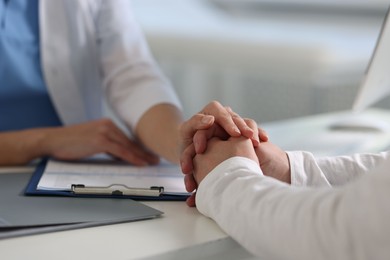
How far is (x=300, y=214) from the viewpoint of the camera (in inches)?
31.4

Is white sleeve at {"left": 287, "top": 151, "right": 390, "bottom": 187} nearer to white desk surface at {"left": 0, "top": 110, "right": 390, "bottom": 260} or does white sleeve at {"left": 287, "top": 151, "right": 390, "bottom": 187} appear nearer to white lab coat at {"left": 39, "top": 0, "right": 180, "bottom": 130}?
white desk surface at {"left": 0, "top": 110, "right": 390, "bottom": 260}

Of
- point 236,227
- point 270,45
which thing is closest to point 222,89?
point 270,45

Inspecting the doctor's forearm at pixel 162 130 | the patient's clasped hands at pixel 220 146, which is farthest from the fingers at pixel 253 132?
the doctor's forearm at pixel 162 130

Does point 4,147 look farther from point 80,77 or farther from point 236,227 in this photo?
point 236,227

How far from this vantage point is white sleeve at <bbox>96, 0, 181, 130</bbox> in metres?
1.47

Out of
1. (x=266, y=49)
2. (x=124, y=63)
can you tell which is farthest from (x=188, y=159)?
(x=266, y=49)

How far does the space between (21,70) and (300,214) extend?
0.82 m

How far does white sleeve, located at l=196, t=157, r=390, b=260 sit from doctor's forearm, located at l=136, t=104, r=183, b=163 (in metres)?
0.36

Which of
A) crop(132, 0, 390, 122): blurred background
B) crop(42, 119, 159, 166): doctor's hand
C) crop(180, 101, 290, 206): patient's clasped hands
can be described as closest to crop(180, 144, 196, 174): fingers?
crop(180, 101, 290, 206): patient's clasped hands

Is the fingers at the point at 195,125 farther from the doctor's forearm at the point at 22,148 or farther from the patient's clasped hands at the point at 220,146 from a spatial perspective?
the doctor's forearm at the point at 22,148

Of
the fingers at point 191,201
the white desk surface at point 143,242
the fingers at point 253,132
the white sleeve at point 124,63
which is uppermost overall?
the white sleeve at point 124,63

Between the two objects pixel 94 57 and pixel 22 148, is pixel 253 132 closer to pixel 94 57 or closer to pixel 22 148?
pixel 22 148

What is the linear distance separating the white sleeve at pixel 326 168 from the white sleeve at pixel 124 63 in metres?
0.45

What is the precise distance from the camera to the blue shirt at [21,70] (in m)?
1.46
